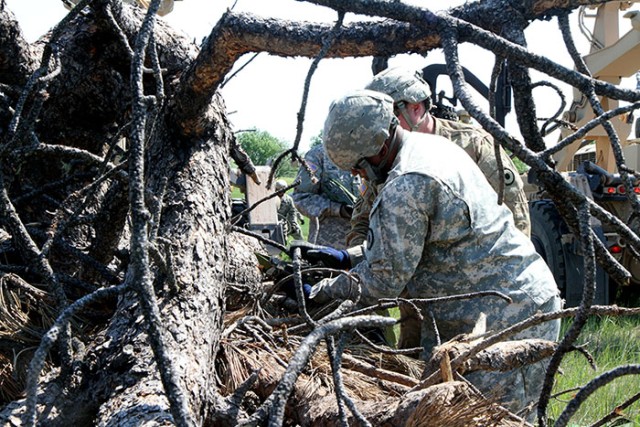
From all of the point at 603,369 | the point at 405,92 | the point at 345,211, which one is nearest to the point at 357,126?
the point at 405,92

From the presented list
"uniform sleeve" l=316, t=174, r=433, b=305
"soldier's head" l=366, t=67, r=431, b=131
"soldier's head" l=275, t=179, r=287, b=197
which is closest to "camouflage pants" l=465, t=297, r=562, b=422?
"uniform sleeve" l=316, t=174, r=433, b=305

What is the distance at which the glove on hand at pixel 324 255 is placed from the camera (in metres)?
3.45

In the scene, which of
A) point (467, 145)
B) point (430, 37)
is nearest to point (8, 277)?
point (430, 37)

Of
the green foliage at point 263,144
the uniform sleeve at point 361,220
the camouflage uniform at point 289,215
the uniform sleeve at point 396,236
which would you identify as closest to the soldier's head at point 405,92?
the uniform sleeve at point 361,220

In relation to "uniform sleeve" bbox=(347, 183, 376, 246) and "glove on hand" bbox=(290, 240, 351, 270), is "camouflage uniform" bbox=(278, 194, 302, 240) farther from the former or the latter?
"glove on hand" bbox=(290, 240, 351, 270)

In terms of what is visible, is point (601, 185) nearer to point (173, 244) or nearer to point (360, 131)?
point (360, 131)

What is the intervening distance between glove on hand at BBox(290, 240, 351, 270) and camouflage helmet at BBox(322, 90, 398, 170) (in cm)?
54

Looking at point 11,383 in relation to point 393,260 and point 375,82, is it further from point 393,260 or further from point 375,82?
point 375,82

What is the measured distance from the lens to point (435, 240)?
2.96 meters

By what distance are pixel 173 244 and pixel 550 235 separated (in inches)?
198

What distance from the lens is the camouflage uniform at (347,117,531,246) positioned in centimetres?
434

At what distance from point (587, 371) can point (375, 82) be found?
7.27 feet

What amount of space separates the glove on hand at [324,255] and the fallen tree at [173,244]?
26 cm

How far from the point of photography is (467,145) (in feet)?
14.8
